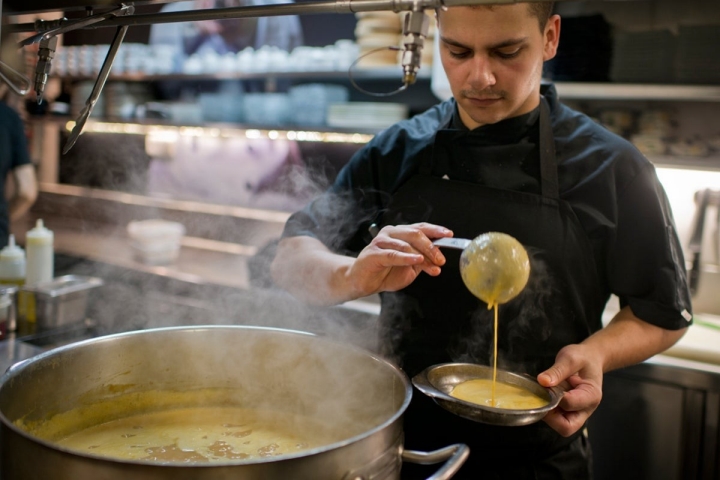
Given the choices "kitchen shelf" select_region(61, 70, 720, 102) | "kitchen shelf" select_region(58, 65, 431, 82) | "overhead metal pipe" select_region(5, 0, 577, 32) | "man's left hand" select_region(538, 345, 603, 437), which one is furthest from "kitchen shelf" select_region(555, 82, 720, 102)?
"overhead metal pipe" select_region(5, 0, 577, 32)

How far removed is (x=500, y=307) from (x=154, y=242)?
307 centimetres

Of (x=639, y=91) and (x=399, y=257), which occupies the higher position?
(x=639, y=91)

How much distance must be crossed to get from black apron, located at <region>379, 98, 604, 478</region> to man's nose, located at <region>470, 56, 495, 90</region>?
0.87 feet

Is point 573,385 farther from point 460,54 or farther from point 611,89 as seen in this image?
point 611,89

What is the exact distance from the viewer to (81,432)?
1415mm

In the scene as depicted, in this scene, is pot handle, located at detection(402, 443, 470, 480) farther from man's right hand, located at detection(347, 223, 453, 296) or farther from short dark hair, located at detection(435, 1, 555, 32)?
short dark hair, located at detection(435, 1, 555, 32)

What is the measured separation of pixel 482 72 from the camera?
1.55m

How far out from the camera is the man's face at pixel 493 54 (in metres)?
1.50

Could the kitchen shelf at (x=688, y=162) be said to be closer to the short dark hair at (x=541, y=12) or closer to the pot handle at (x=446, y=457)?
the short dark hair at (x=541, y=12)

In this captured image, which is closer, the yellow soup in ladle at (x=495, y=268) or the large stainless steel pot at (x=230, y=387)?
the large stainless steel pot at (x=230, y=387)

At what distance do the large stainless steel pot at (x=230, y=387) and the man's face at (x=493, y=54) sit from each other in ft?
2.46

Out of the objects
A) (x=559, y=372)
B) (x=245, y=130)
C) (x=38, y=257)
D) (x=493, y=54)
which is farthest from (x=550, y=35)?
(x=245, y=130)

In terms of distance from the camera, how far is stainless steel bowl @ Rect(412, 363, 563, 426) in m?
1.16

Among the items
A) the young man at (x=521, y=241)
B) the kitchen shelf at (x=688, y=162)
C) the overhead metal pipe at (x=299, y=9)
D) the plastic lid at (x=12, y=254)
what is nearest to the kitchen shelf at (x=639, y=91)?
the kitchen shelf at (x=688, y=162)
